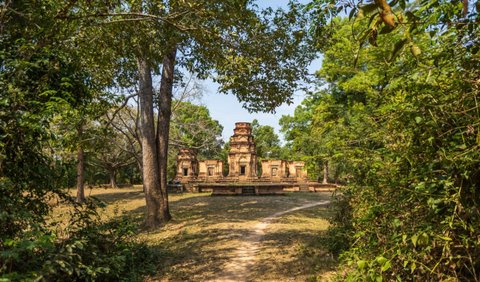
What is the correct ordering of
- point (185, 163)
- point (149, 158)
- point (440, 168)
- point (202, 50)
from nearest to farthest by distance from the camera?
1. point (440, 168)
2. point (202, 50)
3. point (149, 158)
4. point (185, 163)

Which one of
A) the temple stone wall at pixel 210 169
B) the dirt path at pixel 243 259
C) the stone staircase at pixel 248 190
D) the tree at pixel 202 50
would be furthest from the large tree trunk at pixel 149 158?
the temple stone wall at pixel 210 169

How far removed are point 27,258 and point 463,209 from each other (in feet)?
14.0

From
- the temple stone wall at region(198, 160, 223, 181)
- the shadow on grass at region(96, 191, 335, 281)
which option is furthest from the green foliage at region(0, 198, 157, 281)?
the temple stone wall at region(198, 160, 223, 181)

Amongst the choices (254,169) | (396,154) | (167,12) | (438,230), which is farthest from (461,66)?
(254,169)

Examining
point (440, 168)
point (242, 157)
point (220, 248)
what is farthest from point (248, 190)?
point (440, 168)

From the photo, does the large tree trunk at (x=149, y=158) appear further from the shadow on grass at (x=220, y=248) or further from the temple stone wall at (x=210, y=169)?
the temple stone wall at (x=210, y=169)

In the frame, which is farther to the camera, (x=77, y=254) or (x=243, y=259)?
(x=243, y=259)

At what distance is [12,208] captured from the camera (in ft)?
11.8

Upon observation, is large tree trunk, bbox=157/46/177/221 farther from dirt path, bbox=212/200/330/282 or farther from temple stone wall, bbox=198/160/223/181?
temple stone wall, bbox=198/160/223/181

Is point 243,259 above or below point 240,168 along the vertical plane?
below

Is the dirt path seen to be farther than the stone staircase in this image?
No

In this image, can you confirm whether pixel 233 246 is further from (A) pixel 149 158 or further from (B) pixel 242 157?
(B) pixel 242 157

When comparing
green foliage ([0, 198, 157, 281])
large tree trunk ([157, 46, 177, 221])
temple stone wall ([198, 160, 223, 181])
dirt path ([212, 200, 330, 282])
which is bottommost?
dirt path ([212, 200, 330, 282])

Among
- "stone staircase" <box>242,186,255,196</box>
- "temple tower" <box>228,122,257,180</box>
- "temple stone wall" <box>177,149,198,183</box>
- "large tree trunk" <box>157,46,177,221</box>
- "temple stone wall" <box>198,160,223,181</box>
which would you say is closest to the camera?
"large tree trunk" <box>157,46,177,221</box>
